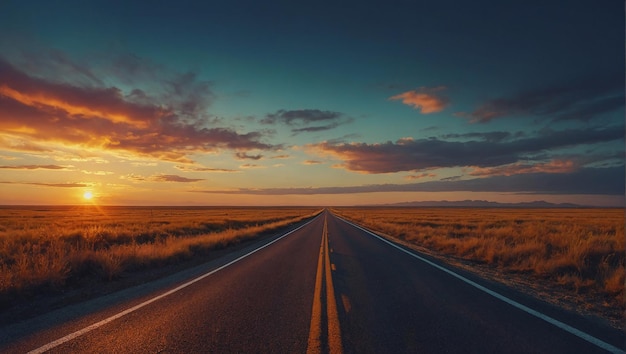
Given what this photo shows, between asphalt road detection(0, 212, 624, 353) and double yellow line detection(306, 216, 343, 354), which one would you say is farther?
asphalt road detection(0, 212, 624, 353)

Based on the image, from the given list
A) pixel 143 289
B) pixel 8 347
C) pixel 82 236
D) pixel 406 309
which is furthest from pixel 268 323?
pixel 82 236

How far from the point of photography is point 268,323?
5.81m

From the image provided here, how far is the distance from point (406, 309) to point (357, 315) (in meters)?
1.03

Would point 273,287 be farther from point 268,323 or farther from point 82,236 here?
point 82,236

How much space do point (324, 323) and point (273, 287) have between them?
3107 mm

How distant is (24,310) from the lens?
704cm

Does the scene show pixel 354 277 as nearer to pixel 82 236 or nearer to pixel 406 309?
pixel 406 309

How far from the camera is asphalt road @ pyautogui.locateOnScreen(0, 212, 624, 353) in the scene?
15.9 ft

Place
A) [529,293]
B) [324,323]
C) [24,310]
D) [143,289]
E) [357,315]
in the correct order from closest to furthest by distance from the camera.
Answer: [324,323], [357,315], [24,310], [529,293], [143,289]

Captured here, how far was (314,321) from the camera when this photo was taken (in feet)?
19.3

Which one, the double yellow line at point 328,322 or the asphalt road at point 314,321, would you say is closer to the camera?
the double yellow line at point 328,322

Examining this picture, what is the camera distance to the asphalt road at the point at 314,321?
4.85m

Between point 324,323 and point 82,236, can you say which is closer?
point 324,323

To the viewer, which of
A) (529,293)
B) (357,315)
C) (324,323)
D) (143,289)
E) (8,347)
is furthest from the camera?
(143,289)
